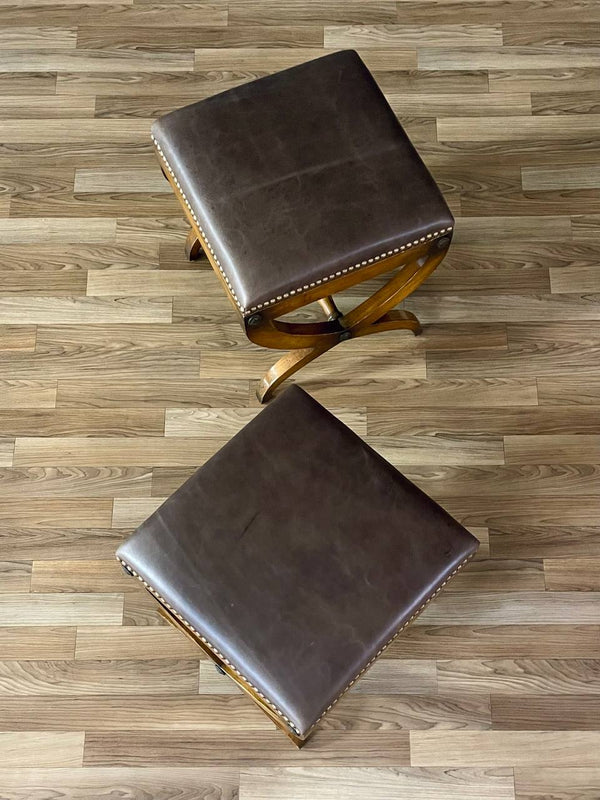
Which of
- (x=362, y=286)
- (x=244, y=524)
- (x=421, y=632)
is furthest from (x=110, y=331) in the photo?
(x=421, y=632)

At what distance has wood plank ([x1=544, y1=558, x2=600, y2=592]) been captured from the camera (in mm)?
1875

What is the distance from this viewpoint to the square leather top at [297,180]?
1.61 meters

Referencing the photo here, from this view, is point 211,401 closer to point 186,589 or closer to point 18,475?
point 18,475

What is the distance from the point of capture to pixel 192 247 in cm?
203

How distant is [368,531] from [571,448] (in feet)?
2.14

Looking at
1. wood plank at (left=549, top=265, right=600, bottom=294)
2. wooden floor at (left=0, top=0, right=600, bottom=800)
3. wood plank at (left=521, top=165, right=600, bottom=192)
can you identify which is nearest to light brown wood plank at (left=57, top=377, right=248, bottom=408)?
wooden floor at (left=0, top=0, right=600, bottom=800)

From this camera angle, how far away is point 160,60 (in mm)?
2242

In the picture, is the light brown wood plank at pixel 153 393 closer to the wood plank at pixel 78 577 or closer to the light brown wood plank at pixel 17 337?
the light brown wood plank at pixel 17 337

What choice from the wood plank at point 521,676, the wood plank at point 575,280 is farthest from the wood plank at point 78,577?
the wood plank at point 575,280

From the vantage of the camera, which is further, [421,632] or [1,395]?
[1,395]

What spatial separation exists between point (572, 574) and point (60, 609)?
3.46 feet

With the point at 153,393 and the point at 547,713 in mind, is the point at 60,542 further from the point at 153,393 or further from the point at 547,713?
the point at 547,713

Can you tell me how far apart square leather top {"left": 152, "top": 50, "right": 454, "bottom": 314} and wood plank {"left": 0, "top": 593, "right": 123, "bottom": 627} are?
70 cm

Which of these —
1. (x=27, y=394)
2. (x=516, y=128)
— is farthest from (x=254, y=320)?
(x=516, y=128)
